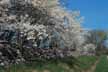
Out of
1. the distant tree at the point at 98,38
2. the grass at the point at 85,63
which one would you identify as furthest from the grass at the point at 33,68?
the distant tree at the point at 98,38

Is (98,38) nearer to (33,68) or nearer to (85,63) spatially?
(85,63)

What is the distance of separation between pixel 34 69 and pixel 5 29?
2.73 metres

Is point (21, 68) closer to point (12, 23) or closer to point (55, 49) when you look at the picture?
point (12, 23)

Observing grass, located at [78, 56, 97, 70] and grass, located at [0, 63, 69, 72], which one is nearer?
grass, located at [0, 63, 69, 72]

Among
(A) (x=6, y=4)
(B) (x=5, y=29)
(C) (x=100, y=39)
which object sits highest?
(A) (x=6, y=4)

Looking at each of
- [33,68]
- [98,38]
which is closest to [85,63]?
[33,68]

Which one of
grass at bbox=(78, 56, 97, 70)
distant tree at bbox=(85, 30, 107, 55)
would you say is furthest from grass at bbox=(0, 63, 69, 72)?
distant tree at bbox=(85, 30, 107, 55)

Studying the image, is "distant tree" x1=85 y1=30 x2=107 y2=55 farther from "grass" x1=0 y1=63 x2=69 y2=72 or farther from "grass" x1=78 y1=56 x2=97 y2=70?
"grass" x1=0 y1=63 x2=69 y2=72

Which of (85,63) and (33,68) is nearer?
(33,68)

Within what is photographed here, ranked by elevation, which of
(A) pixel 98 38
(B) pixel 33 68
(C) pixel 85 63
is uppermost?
(B) pixel 33 68

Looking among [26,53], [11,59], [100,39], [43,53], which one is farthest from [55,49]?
[100,39]

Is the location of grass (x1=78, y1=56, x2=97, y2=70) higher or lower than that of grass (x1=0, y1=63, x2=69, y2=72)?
lower

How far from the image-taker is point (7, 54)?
21906 mm

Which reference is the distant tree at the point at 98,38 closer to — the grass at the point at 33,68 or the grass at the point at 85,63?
the grass at the point at 85,63
